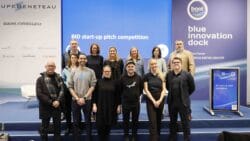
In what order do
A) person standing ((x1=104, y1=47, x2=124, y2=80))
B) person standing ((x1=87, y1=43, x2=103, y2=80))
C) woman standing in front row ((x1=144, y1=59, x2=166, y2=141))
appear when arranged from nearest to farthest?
woman standing in front row ((x1=144, y1=59, x2=166, y2=141)), person standing ((x1=104, y1=47, x2=124, y2=80)), person standing ((x1=87, y1=43, x2=103, y2=80))

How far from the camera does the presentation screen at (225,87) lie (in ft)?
22.5

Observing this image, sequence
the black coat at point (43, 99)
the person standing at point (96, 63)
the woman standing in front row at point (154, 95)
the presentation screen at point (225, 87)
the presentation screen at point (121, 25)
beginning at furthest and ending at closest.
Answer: the presentation screen at point (121, 25) → the presentation screen at point (225, 87) → the person standing at point (96, 63) → the woman standing in front row at point (154, 95) → the black coat at point (43, 99)

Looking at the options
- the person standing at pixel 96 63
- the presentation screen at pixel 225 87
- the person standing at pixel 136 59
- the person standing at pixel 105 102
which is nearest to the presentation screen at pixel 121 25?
the presentation screen at pixel 225 87

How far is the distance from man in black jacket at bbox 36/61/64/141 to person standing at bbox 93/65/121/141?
1.90 feet

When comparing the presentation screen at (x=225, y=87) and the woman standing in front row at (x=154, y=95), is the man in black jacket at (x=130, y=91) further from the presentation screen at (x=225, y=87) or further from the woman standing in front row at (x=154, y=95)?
the presentation screen at (x=225, y=87)

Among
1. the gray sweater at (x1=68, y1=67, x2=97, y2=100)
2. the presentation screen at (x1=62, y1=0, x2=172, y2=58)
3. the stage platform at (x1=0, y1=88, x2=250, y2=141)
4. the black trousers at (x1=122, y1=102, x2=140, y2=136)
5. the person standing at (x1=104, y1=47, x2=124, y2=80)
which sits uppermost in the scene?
the presentation screen at (x1=62, y1=0, x2=172, y2=58)

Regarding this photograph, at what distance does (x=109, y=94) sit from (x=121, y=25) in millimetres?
3153

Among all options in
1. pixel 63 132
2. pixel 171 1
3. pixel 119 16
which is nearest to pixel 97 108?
pixel 63 132

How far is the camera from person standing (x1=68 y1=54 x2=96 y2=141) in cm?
567

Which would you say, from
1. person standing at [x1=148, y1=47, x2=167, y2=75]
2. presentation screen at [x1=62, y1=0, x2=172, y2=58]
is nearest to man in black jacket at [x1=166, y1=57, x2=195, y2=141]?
person standing at [x1=148, y1=47, x2=167, y2=75]

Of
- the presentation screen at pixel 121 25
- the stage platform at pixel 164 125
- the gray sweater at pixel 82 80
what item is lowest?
the stage platform at pixel 164 125

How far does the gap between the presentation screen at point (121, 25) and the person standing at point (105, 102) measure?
2.80m

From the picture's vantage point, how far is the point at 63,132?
245 inches

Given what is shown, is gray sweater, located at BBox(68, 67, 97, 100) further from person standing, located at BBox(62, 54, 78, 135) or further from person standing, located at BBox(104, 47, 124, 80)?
person standing, located at BBox(104, 47, 124, 80)
